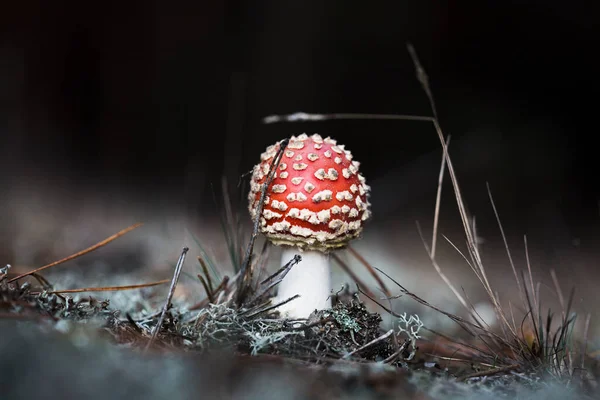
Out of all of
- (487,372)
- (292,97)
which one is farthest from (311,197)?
(292,97)

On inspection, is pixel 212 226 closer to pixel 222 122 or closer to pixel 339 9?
pixel 222 122

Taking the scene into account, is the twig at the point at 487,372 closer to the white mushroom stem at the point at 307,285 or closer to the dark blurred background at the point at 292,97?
the white mushroom stem at the point at 307,285

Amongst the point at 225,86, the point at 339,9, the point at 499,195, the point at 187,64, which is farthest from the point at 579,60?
the point at 187,64

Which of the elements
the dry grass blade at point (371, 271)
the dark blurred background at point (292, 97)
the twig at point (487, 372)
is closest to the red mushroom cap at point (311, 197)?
the dry grass blade at point (371, 271)

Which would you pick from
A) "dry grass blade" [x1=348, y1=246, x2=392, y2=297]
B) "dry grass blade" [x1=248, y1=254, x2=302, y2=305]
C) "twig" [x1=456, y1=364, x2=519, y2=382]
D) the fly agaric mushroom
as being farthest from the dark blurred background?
"twig" [x1=456, y1=364, x2=519, y2=382]

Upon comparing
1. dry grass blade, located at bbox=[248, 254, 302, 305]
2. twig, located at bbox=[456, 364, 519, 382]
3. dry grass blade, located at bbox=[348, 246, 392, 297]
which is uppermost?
dry grass blade, located at bbox=[248, 254, 302, 305]

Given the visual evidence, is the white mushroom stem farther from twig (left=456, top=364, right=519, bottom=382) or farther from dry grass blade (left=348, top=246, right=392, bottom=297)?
twig (left=456, top=364, right=519, bottom=382)
